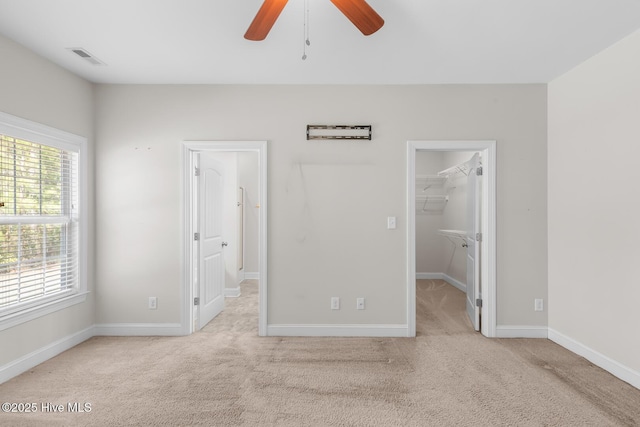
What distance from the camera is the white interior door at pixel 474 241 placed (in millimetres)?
3441

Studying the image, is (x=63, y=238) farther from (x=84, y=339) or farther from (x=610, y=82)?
(x=610, y=82)

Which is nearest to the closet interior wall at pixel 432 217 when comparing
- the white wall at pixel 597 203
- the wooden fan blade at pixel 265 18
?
the white wall at pixel 597 203

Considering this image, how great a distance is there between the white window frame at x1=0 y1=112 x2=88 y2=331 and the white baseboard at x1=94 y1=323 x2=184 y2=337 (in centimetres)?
39

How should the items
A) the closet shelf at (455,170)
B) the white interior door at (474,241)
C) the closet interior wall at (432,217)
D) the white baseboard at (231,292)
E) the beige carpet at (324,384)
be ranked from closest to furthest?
the beige carpet at (324,384)
the white interior door at (474,241)
the closet shelf at (455,170)
the white baseboard at (231,292)
the closet interior wall at (432,217)

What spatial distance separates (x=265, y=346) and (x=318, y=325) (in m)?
0.57

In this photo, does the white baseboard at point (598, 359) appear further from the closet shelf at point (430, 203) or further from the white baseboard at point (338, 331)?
the closet shelf at point (430, 203)

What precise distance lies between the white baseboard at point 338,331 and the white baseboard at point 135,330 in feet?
3.41

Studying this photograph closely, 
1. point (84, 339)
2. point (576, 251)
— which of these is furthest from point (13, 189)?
point (576, 251)

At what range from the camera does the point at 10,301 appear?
2521 mm

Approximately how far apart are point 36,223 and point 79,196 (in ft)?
1.61

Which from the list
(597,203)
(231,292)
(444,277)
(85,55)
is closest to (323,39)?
(85,55)

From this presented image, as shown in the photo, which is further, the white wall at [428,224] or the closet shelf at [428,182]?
the white wall at [428,224]

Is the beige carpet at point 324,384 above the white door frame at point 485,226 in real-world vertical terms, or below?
Answer: below

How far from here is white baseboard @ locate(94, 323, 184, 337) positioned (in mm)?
3345
